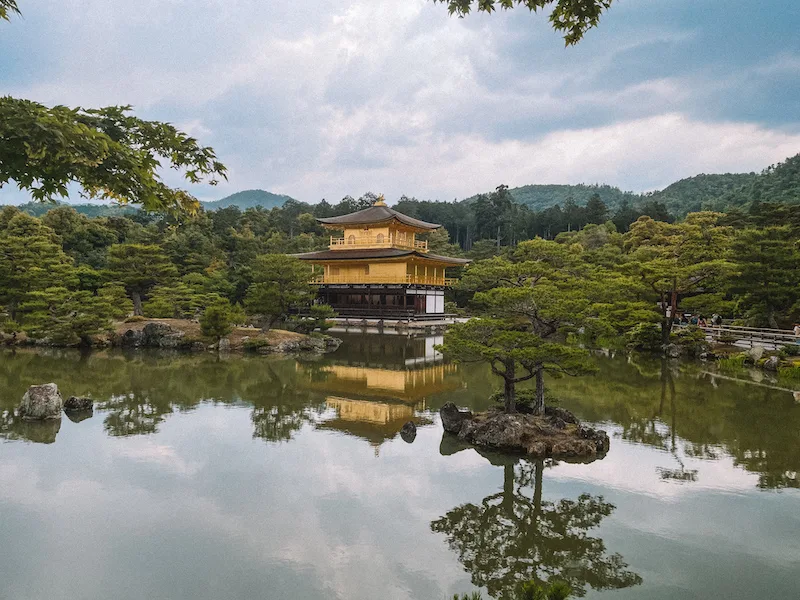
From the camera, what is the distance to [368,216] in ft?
104

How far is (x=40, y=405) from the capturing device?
29.4 ft

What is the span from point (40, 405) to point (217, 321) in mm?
9535

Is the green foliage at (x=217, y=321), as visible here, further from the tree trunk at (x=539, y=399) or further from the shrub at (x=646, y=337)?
the shrub at (x=646, y=337)

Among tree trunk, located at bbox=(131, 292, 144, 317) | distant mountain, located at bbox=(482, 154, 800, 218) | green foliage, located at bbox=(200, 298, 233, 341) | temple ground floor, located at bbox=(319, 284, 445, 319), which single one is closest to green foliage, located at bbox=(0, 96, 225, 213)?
green foliage, located at bbox=(200, 298, 233, 341)

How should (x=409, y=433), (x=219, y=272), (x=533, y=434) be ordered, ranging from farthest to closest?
(x=219, y=272)
(x=409, y=433)
(x=533, y=434)

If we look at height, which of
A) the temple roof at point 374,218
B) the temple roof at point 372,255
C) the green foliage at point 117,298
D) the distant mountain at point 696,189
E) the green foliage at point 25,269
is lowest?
the green foliage at point 117,298

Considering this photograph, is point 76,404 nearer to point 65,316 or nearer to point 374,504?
point 374,504

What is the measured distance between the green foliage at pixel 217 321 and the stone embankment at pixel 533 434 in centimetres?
1187

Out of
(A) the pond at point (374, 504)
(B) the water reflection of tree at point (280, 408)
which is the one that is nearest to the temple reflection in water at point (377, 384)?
(A) the pond at point (374, 504)

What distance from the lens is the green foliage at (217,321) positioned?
18259 millimetres

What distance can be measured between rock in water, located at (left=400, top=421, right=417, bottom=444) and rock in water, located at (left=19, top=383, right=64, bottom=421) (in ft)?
19.2

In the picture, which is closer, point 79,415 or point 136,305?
point 79,415

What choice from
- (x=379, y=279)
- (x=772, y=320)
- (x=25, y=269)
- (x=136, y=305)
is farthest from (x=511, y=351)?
(x=379, y=279)

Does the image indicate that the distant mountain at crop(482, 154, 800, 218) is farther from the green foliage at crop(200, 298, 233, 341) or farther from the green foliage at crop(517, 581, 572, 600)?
the green foliage at crop(517, 581, 572, 600)
